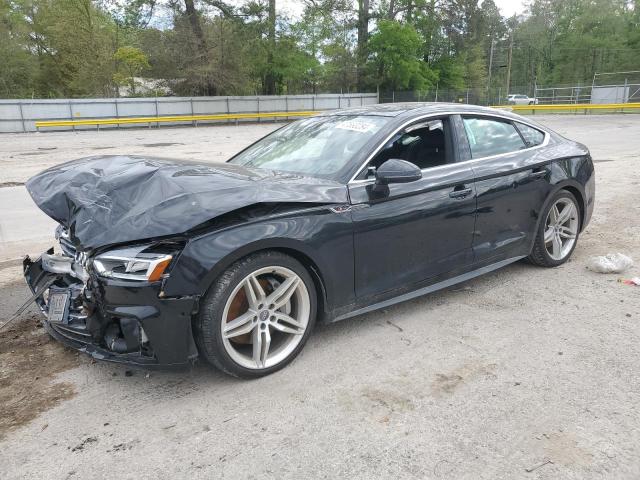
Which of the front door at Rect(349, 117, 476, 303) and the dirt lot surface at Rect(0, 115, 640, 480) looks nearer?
the dirt lot surface at Rect(0, 115, 640, 480)

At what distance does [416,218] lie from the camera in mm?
3699

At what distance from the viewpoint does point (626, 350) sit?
135 inches

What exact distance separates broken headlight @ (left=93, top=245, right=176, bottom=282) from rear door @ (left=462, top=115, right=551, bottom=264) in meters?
2.46

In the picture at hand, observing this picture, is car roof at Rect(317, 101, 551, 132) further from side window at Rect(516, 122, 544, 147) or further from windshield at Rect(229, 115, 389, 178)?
side window at Rect(516, 122, 544, 147)

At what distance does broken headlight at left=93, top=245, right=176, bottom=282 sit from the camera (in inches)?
107

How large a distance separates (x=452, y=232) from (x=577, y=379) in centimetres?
133

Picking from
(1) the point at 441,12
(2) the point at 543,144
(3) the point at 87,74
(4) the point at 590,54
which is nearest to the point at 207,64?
(3) the point at 87,74

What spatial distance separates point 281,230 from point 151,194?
2.57 feet

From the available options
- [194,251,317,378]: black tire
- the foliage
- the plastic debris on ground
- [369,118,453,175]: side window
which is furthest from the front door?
the foliage

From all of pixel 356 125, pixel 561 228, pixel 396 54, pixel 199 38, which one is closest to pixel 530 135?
pixel 561 228

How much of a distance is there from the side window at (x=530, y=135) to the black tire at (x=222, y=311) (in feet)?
9.12

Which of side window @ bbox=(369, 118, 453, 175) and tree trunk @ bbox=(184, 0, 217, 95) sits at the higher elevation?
tree trunk @ bbox=(184, 0, 217, 95)

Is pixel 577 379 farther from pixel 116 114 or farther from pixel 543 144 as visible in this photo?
pixel 116 114

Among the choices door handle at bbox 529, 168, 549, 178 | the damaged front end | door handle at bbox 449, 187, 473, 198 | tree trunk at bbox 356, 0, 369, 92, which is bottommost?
the damaged front end
